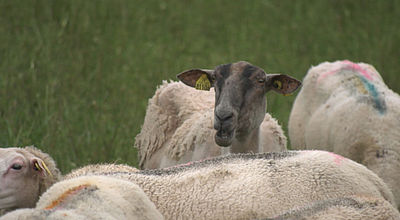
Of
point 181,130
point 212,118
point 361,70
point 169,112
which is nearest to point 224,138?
point 212,118

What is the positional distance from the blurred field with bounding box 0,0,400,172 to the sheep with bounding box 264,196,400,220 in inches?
124

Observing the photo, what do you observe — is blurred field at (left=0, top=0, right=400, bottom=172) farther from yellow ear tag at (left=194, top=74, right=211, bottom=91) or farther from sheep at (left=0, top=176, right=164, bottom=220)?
sheep at (left=0, top=176, right=164, bottom=220)

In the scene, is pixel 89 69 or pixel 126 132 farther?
pixel 89 69

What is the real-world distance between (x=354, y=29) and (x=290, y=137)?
18.0ft

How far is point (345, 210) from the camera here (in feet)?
12.8

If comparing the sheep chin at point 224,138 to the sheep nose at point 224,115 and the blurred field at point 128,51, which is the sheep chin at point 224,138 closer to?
the sheep nose at point 224,115

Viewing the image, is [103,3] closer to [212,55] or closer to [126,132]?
[212,55]

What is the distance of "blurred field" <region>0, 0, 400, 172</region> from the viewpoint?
7312 millimetres

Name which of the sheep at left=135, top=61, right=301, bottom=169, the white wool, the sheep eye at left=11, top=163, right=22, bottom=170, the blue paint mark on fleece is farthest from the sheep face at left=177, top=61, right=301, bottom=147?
the sheep eye at left=11, top=163, right=22, bottom=170

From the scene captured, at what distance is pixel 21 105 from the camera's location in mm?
7480

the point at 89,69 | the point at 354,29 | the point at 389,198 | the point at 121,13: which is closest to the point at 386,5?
the point at 354,29

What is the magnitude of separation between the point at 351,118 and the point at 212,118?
1402 millimetres

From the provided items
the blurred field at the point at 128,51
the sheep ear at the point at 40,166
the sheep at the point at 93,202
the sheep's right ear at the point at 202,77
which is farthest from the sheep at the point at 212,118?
the sheep at the point at 93,202

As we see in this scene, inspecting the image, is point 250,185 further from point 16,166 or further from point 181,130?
point 181,130
